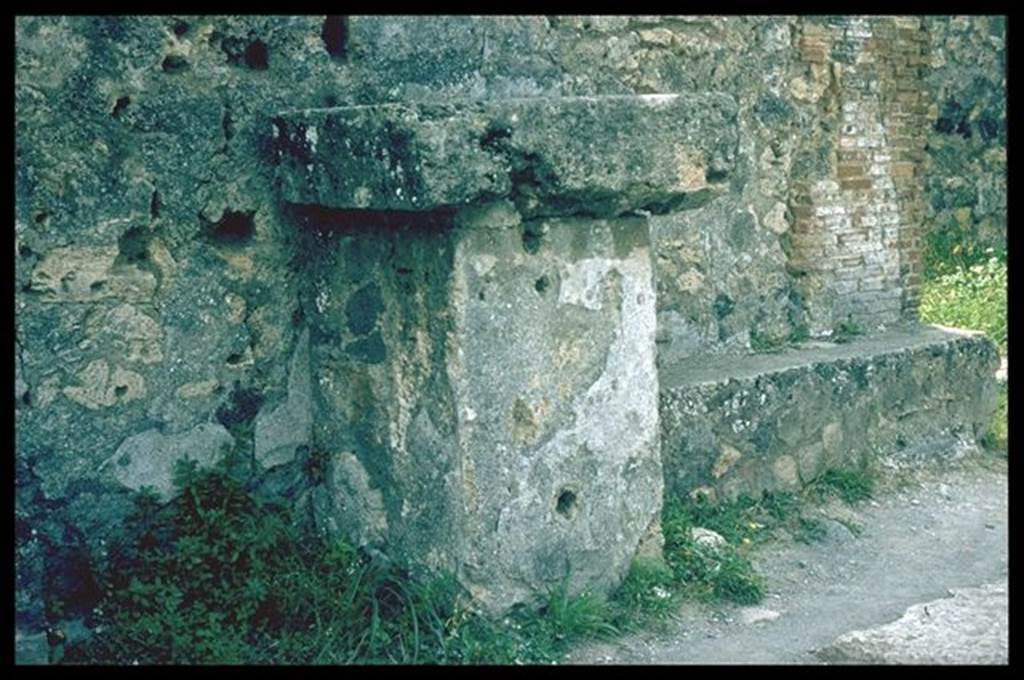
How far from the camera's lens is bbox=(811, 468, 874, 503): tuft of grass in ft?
16.6

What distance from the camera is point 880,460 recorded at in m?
Result: 5.33

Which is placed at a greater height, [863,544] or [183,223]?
[183,223]

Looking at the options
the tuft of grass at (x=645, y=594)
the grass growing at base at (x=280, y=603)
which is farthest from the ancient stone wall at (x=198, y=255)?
the tuft of grass at (x=645, y=594)

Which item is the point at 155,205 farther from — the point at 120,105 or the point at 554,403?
the point at 554,403

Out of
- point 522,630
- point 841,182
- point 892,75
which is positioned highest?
point 892,75

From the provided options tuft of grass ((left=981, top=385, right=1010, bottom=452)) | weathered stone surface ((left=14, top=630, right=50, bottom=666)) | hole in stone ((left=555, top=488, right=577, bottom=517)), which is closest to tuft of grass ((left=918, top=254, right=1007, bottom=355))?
tuft of grass ((left=981, top=385, right=1010, bottom=452))

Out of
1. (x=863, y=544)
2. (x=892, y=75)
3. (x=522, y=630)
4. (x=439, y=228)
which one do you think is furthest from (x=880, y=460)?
(x=439, y=228)

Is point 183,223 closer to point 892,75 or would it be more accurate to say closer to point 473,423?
point 473,423

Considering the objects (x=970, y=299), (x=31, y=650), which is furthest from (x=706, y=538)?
(x=970, y=299)

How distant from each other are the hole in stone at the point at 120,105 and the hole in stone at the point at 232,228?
415mm

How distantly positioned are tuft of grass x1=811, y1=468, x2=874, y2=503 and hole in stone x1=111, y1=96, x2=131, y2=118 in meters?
2.99

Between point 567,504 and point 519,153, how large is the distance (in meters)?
1.08

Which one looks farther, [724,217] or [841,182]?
[841,182]

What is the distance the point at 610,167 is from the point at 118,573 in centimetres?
184
